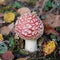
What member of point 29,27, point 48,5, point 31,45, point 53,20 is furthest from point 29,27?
point 48,5

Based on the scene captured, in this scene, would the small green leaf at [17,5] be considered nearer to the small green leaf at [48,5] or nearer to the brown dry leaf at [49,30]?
the small green leaf at [48,5]

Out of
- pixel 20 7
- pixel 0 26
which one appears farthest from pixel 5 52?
pixel 20 7

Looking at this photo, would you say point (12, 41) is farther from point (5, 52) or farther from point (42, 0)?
point (42, 0)

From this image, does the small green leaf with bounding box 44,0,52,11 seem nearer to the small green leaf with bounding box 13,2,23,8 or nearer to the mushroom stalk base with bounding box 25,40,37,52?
the small green leaf with bounding box 13,2,23,8

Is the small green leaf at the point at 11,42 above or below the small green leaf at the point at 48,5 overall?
below

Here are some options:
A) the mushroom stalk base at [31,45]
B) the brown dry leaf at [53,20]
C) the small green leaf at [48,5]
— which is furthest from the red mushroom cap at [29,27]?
the small green leaf at [48,5]

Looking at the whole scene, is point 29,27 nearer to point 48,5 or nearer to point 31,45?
point 31,45

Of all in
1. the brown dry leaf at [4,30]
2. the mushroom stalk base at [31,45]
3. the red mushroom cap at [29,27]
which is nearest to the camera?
the red mushroom cap at [29,27]
